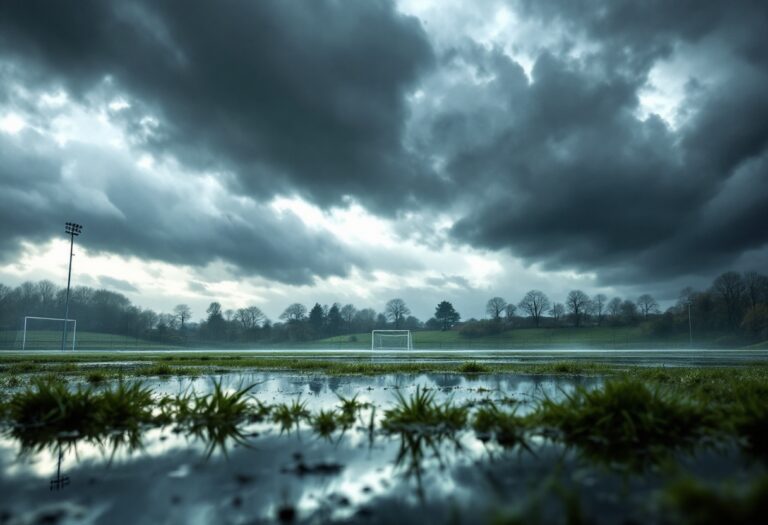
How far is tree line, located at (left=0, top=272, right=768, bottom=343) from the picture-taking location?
322 ft

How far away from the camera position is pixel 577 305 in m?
128

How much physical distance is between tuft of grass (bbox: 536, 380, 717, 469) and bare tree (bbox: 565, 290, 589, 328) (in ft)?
431

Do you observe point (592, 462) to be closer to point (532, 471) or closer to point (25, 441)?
point (532, 471)

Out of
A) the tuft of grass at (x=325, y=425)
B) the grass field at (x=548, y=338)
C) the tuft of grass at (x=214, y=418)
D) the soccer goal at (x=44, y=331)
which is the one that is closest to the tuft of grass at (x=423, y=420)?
the tuft of grass at (x=325, y=425)

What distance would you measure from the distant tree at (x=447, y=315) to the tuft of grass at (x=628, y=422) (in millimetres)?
142458

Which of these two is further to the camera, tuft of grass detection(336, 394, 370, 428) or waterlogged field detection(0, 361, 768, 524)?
tuft of grass detection(336, 394, 370, 428)

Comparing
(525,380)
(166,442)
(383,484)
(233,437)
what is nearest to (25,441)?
(166,442)

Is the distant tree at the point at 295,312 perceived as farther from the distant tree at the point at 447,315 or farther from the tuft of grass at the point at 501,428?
the tuft of grass at the point at 501,428

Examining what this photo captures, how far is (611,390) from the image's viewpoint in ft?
18.7

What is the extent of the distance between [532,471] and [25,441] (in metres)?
6.19

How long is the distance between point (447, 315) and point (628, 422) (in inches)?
5719

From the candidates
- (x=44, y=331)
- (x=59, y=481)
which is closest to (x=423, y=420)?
(x=59, y=481)

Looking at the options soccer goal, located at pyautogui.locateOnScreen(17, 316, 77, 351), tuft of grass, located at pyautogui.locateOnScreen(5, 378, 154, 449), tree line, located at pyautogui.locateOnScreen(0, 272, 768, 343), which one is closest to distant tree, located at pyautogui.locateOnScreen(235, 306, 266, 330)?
tree line, located at pyautogui.locateOnScreen(0, 272, 768, 343)

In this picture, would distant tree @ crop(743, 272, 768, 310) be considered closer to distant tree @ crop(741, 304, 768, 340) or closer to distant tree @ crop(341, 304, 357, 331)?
distant tree @ crop(741, 304, 768, 340)
